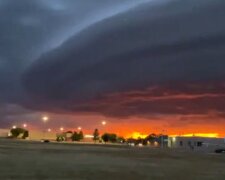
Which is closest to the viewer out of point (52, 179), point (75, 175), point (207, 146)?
point (52, 179)

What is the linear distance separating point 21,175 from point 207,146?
159787 mm

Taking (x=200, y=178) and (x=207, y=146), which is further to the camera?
(x=207, y=146)

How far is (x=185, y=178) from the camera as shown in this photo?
26297 millimetres

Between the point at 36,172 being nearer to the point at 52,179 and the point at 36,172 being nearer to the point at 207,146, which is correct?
the point at 52,179

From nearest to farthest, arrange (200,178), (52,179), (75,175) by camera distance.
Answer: (52,179)
(75,175)
(200,178)

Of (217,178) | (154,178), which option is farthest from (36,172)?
(217,178)

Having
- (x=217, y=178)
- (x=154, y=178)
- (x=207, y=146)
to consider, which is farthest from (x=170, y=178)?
(x=207, y=146)

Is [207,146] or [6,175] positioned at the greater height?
[207,146]

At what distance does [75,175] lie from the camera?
24.8 meters

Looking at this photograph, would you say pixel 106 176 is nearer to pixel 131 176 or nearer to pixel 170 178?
pixel 131 176

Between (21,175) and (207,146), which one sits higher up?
(207,146)

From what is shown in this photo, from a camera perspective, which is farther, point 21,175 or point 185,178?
point 185,178

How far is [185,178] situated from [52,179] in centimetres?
824

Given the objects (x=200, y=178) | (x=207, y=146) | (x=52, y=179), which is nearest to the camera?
(x=52, y=179)
